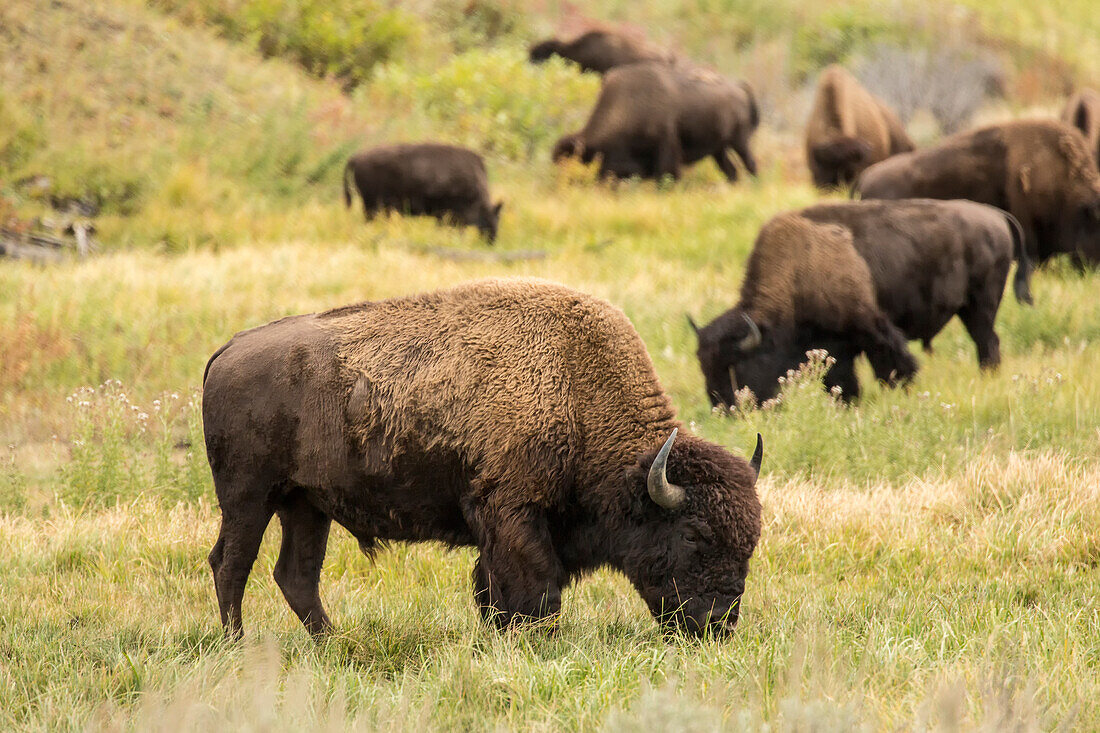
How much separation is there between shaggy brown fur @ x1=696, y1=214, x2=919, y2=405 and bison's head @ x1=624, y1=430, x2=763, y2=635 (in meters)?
4.38

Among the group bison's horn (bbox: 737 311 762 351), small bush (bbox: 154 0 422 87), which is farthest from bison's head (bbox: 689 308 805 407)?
small bush (bbox: 154 0 422 87)

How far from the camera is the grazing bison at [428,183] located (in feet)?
50.0

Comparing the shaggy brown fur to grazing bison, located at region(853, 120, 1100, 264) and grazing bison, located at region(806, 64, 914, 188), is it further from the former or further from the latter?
grazing bison, located at region(806, 64, 914, 188)

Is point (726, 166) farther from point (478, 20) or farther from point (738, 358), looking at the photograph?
point (738, 358)

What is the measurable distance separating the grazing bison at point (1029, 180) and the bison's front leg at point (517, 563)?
9.34m

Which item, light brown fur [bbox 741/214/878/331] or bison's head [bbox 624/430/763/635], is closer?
bison's head [bbox 624/430/763/635]

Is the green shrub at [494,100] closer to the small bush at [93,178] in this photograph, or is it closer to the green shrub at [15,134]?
the small bush at [93,178]

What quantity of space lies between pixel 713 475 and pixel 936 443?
3.71 metres

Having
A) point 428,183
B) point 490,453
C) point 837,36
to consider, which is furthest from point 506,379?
point 837,36

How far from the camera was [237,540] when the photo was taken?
4.94 m

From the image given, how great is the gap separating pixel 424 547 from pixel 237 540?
158 centimetres

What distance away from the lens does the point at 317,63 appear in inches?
853

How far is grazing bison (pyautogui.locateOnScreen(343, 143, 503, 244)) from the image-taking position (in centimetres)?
1525

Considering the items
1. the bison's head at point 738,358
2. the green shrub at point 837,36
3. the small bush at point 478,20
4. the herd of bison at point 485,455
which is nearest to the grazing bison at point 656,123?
the small bush at point 478,20
